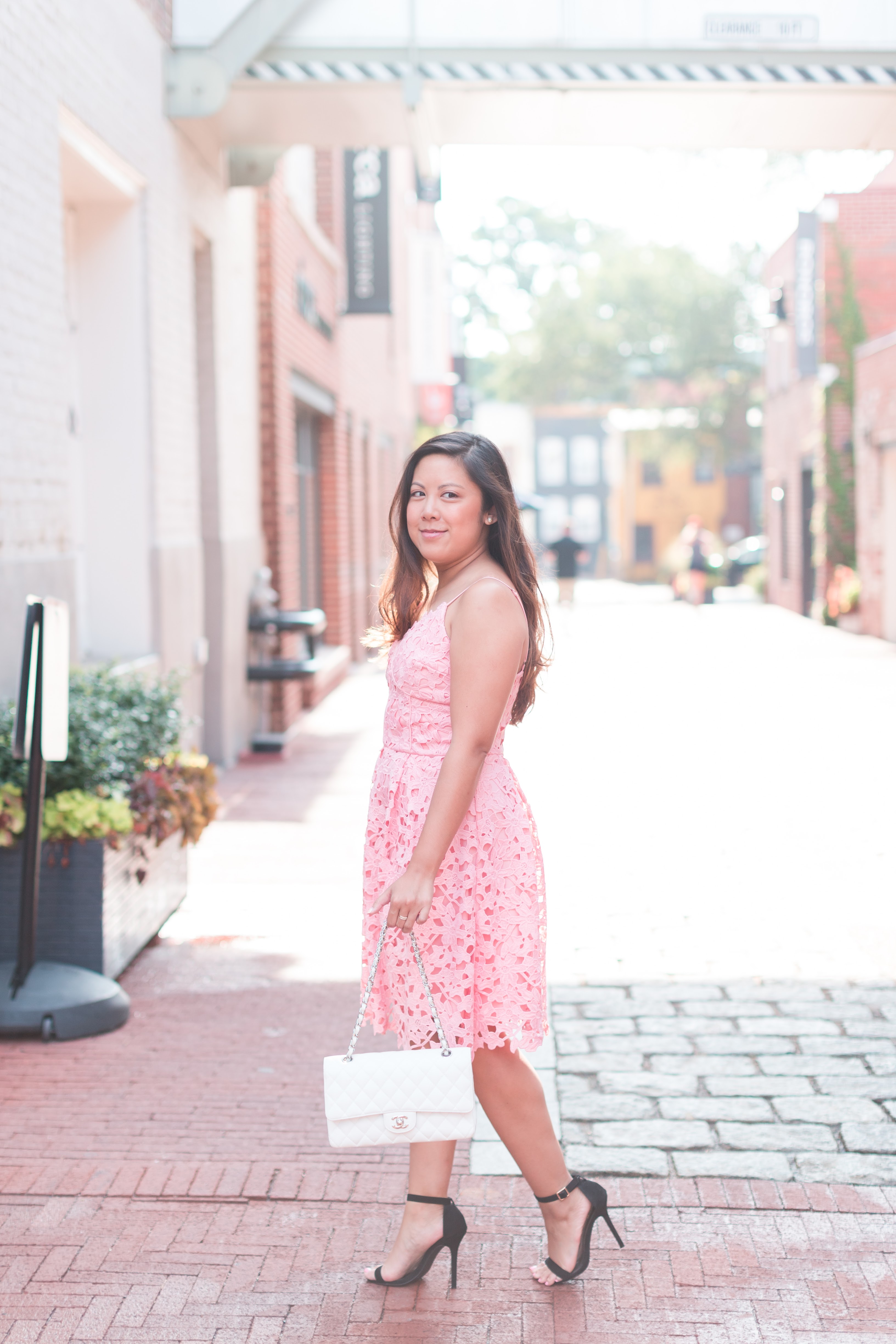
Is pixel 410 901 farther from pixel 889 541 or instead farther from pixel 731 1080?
pixel 889 541

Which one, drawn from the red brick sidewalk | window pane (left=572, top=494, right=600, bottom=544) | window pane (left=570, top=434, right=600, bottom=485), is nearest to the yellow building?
window pane (left=572, top=494, right=600, bottom=544)

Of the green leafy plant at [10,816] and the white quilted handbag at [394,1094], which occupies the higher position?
the green leafy plant at [10,816]

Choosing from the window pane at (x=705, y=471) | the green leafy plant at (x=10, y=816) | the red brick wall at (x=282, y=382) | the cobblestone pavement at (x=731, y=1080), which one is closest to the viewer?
the cobblestone pavement at (x=731, y=1080)

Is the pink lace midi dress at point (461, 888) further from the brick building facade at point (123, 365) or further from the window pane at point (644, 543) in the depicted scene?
the window pane at point (644, 543)

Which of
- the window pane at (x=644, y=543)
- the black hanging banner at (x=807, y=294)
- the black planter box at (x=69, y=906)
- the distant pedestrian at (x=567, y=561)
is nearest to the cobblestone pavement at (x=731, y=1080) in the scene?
the black planter box at (x=69, y=906)

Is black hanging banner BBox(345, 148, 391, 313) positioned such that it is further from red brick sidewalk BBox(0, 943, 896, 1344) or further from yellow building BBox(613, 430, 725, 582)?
yellow building BBox(613, 430, 725, 582)

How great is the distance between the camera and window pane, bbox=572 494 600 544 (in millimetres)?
61344

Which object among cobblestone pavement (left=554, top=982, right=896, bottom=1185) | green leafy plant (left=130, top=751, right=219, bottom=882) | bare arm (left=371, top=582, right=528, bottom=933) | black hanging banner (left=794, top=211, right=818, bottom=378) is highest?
black hanging banner (left=794, top=211, right=818, bottom=378)

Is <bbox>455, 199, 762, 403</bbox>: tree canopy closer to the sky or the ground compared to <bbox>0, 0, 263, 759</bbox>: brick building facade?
closer to the sky

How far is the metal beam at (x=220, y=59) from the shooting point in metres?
8.15

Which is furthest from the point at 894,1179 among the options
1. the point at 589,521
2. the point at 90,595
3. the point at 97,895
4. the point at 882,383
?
the point at 589,521

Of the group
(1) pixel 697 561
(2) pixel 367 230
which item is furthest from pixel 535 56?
(1) pixel 697 561

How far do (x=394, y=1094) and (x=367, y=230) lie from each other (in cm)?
1359

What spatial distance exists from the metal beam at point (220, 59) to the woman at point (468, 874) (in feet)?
19.3
